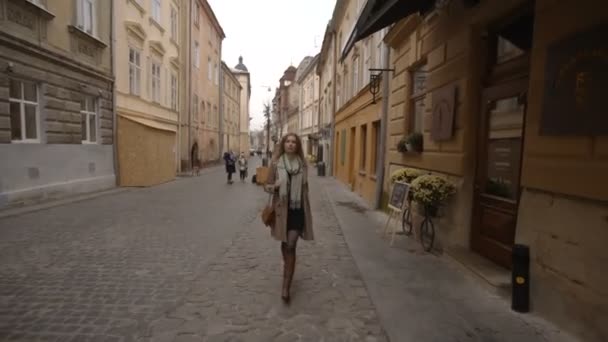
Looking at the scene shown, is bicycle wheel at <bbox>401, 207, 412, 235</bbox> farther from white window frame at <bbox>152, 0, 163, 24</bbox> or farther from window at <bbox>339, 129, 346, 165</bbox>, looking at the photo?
white window frame at <bbox>152, 0, 163, 24</bbox>

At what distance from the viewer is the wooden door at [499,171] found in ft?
14.4

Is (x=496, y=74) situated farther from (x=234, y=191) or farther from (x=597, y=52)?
(x=234, y=191)

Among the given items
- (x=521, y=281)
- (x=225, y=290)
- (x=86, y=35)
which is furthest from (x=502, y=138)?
(x=86, y=35)

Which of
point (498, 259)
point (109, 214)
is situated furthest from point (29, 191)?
point (498, 259)

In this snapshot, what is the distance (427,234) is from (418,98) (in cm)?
306

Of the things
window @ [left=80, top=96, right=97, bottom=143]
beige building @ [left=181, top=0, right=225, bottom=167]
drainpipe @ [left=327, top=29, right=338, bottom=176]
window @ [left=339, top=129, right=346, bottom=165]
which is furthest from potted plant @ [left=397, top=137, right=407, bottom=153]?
beige building @ [left=181, top=0, right=225, bottom=167]

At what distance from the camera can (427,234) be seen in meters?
6.08

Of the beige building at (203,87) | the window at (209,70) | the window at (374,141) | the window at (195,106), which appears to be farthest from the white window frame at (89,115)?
the window at (209,70)

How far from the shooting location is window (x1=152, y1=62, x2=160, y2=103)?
1789 centimetres

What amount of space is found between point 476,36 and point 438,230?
302cm

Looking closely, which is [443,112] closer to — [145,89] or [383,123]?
[383,123]

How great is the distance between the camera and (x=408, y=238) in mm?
6754

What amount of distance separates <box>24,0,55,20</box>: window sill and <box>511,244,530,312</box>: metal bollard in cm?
1156

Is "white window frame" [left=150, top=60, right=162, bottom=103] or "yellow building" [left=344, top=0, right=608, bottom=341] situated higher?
"white window frame" [left=150, top=60, right=162, bottom=103]
